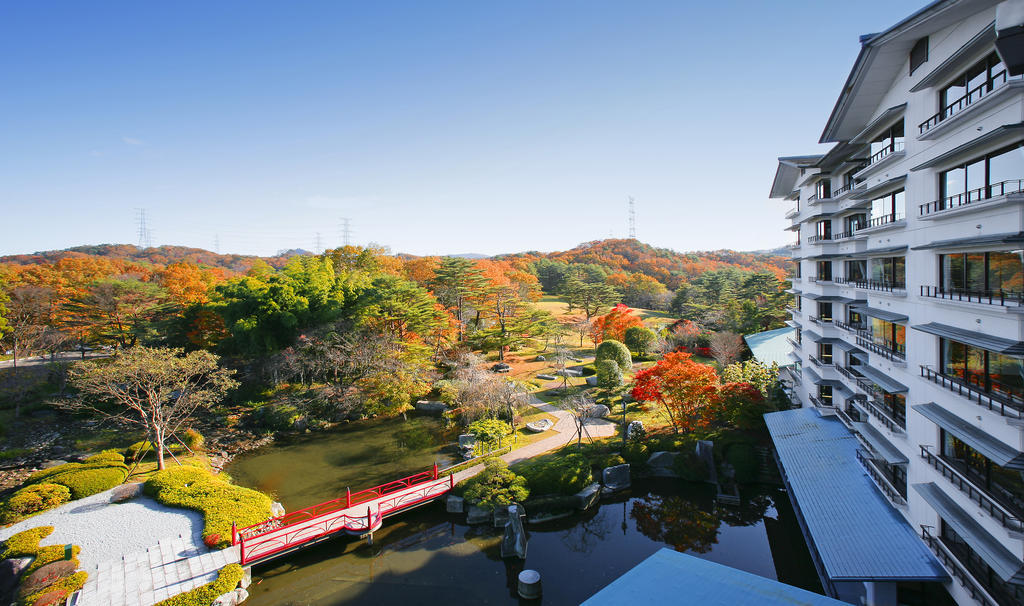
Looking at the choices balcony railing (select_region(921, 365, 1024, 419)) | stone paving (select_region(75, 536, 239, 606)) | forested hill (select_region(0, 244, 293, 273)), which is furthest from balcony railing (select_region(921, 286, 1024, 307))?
forested hill (select_region(0, 244, 293, 273))

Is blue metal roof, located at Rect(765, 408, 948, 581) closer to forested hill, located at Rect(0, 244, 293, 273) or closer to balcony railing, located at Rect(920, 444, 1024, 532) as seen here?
balcony railing, located at Rect(920, 444, 1024, 532)

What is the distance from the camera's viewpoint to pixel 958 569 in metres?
7.36

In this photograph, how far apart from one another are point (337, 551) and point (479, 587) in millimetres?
4234

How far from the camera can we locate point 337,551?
11.7 metres

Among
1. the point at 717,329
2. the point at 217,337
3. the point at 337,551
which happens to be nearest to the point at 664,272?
the point at 717,329

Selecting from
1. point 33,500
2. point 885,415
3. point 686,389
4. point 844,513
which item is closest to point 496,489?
point 686,389

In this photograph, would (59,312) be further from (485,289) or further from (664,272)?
(664,272)

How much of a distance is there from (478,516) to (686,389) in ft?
27.1

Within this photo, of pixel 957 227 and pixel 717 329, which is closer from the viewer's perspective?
pixel 957 227

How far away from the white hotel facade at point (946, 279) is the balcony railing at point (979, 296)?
0.03 metres

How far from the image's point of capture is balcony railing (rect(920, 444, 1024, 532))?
6.04 m

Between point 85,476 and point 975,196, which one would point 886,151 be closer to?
point 975,196

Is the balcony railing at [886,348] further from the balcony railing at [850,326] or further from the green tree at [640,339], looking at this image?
the green tree at [640,339]

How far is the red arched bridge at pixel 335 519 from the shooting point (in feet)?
36.4
